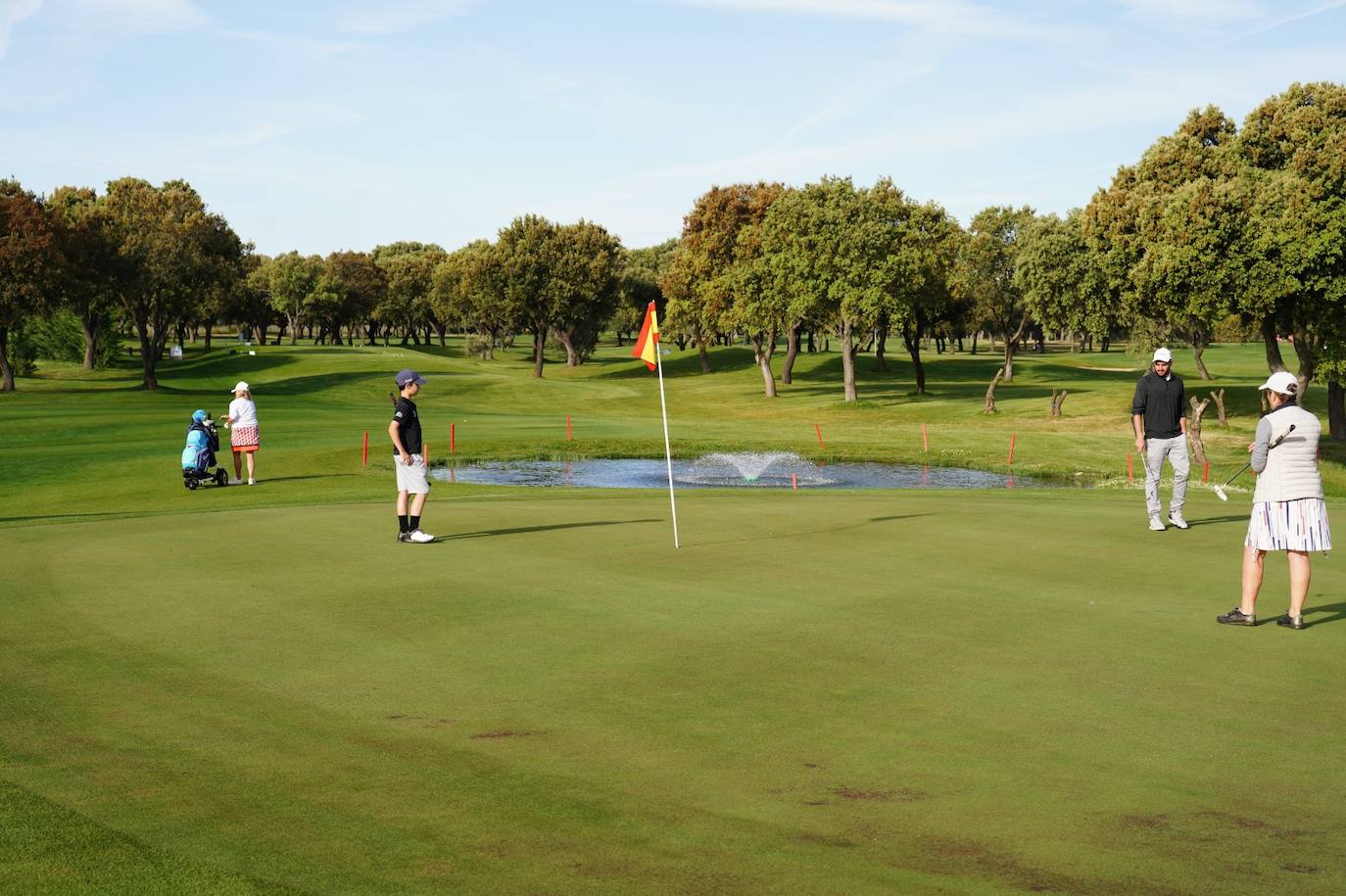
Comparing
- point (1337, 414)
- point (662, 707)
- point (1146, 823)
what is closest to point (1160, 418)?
point (662, 707)

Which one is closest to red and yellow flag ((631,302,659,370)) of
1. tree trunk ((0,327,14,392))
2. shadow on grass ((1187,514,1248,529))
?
shadow on grass ((1187,514,1248,529))

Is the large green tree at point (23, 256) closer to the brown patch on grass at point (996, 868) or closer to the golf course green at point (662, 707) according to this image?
the golf course green at point (662, 707)

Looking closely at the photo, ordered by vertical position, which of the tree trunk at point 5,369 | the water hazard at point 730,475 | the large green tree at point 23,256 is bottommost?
the water hazard at point 730,475

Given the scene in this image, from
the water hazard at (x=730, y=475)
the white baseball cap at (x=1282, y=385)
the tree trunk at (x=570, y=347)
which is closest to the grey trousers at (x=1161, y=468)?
the white baseball cap at (x=1282, y=385)

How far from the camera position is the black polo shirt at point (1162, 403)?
2039 cm

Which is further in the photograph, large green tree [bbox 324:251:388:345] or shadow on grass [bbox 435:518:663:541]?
large green tree [bbox 324:251:388:345]

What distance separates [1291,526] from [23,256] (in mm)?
71832

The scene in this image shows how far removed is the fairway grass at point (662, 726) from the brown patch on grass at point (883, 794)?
2 cm

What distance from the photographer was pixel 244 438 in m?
29.4

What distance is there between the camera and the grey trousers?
19.3 meters

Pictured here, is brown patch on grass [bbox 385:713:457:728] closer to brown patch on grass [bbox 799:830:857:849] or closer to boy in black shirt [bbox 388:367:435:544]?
brown patch on grass [bbox 799:830:857:849]

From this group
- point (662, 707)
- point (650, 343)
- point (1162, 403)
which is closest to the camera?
point (662, 707)

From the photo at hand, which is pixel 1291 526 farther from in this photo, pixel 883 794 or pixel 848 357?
pixel 848 357

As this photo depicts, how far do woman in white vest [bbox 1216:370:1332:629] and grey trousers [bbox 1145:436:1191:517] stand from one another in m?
6.92
